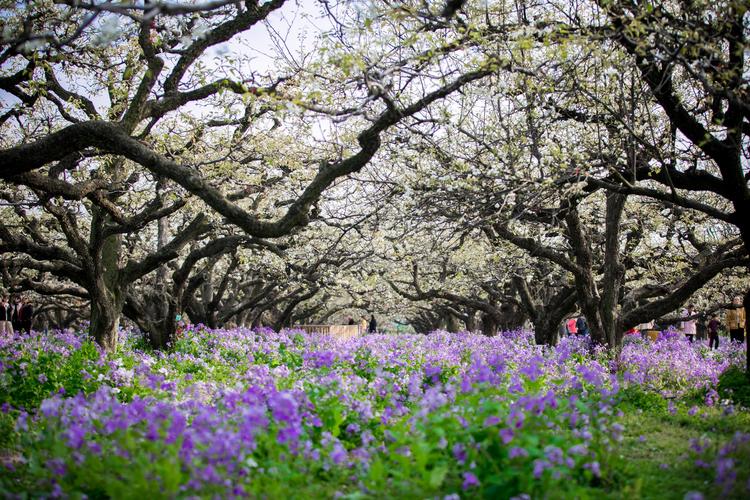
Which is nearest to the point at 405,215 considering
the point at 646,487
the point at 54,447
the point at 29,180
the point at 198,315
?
the point at 29,180

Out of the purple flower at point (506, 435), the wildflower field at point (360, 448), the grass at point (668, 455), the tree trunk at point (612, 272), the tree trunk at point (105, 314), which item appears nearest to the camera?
the wildflower field at point (360, 448)

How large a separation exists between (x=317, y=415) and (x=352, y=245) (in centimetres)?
1329

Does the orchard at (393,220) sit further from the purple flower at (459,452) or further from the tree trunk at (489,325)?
the tree trunk at (489,325)

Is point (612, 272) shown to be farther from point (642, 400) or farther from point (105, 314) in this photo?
point (105, 314)

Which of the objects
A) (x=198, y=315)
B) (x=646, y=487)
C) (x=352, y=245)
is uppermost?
(x=352, y=245)

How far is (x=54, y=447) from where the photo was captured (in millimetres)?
4555

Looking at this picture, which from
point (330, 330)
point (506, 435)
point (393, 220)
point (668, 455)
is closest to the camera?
point (506, 435)

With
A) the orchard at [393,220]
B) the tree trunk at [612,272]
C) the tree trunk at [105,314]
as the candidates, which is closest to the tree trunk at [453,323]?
the orchard at [393,220]

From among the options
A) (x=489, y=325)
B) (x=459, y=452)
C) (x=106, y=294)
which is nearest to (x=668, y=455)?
(x=459, y=452)

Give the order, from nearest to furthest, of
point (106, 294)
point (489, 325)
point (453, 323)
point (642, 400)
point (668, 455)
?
1. point (668, 455)
2. point (642, 400)
3. point (106, 294)
4. point (489, 325)
5. point (453, 323)

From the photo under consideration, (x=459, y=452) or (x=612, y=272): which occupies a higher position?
(x=612, y=272)

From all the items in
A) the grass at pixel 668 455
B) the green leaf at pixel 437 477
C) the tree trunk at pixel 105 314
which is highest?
the tree trunk at pixel 105 314

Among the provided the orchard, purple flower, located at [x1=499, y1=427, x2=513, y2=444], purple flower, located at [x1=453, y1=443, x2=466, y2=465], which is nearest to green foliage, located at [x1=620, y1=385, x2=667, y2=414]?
the orchard

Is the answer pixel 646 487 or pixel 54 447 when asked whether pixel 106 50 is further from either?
pixel 646 487
